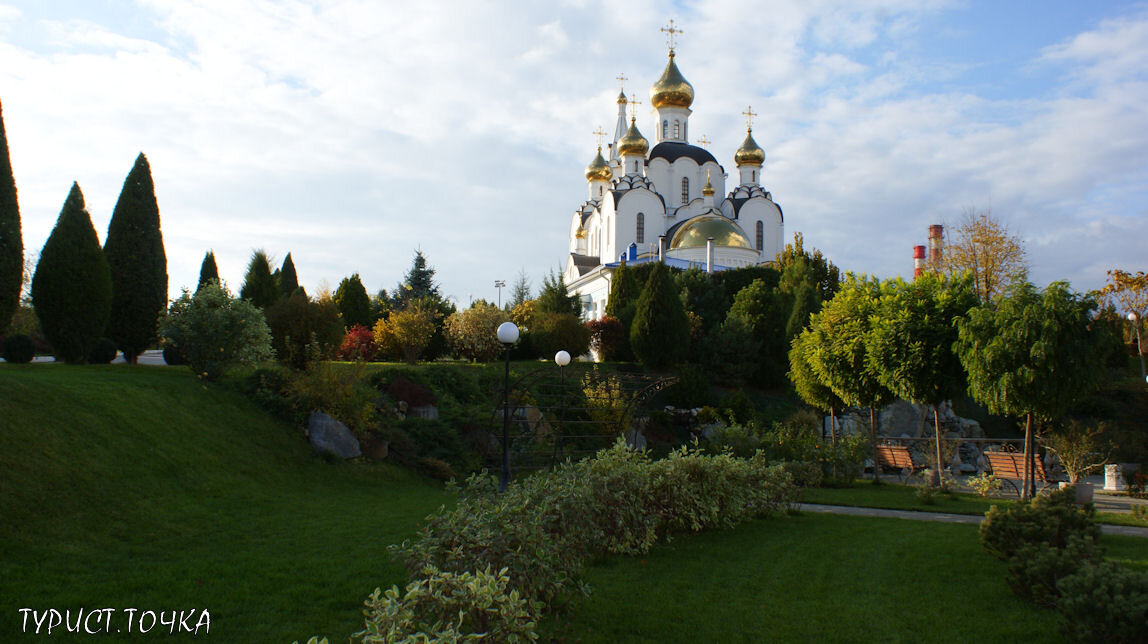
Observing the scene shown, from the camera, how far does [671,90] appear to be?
46.3 meters

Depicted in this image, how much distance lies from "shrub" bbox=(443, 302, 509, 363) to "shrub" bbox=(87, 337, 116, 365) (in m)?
8.44

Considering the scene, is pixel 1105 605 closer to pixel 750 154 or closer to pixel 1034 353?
pixel 1034 353

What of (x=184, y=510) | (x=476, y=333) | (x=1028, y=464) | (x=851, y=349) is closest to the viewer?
(x=184, y=510)

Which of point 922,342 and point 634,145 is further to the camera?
point 634,145

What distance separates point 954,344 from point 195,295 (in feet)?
44.3

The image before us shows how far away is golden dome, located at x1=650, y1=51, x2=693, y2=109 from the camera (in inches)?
1823

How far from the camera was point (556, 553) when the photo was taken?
17.0 ft

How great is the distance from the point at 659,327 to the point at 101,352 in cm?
→ 1443

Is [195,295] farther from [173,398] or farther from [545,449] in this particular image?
[545,449]

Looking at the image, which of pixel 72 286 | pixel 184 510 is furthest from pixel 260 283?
pixel 184 510

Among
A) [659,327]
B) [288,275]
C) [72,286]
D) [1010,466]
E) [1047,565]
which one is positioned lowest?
[1047,565]

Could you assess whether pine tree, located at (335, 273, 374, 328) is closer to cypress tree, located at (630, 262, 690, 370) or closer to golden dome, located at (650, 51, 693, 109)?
cypress tree, located at (630, 262, 690, 370)

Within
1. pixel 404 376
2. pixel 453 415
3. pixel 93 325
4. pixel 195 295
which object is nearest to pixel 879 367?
pixel 453 415

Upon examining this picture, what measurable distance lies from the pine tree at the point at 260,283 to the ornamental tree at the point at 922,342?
56.2ft
